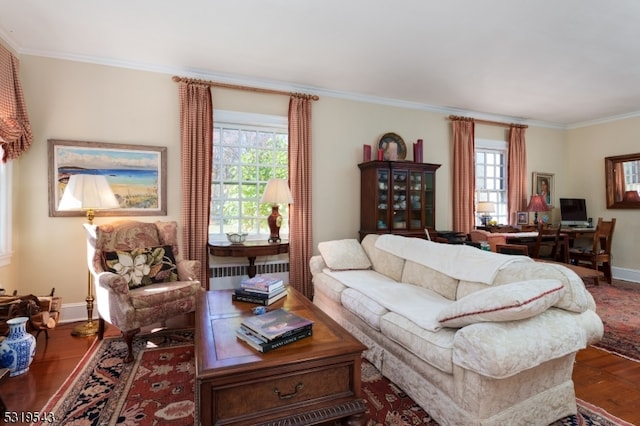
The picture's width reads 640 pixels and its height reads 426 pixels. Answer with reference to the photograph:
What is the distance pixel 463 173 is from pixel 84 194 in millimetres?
4896

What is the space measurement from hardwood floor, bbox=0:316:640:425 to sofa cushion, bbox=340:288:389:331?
133cm

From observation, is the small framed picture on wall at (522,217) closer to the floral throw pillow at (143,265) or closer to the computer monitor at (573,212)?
the computer monitor at (573,212)

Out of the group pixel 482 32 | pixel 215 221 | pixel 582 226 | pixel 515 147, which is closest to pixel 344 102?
pixel 482 32

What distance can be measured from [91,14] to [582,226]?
7531 millimetres

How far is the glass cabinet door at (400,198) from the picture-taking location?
4.34 m

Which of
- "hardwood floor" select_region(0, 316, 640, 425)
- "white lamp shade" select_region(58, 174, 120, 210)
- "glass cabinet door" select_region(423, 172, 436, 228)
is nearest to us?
"hardwood floor" select_region(0, 316, 640, 425)

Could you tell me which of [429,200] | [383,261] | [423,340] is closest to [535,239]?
[429,200]

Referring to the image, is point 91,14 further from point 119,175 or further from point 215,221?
point 215,221

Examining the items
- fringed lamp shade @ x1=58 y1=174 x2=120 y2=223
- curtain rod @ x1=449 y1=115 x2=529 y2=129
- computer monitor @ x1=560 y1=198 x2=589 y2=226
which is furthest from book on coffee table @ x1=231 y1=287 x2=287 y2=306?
computer monitor @ x1=560 y1=198 x2=589 y2=226

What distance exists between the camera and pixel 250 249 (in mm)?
3525

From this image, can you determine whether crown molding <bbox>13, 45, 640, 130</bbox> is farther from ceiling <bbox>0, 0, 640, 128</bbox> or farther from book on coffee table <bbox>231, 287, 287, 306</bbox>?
book on coffee table <bbox>231, 287, 287, 306</bbox>

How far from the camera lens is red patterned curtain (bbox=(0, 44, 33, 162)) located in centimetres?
275

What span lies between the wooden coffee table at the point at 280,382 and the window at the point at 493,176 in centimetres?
470

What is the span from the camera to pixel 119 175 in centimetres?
349
